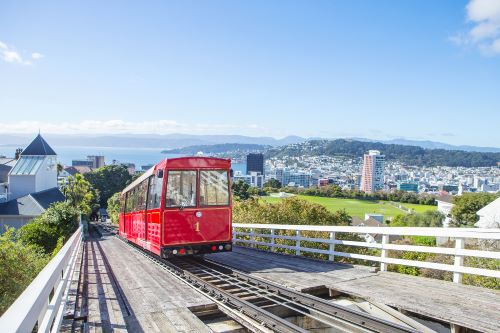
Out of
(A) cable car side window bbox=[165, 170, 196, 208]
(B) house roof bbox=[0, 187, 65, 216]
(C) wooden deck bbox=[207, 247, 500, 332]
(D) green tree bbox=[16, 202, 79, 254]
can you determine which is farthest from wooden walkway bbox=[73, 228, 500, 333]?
(B) house roof bbox=[0, 187, 65, 216]

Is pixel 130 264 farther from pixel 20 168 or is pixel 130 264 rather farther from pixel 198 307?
pixel 20 168

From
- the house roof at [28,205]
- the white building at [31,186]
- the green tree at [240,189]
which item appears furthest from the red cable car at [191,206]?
the green tree at [240,189]

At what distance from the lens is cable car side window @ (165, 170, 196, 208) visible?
11227mm

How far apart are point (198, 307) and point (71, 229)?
27.2 metres

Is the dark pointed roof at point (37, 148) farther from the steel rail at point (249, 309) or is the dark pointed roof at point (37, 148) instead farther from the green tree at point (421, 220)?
the steel rail at point (249, 309)

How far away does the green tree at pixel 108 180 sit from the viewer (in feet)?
289

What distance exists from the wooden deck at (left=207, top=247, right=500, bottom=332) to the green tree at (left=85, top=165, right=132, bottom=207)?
82489 millimetres

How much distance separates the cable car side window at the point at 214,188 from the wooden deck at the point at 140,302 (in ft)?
7.71

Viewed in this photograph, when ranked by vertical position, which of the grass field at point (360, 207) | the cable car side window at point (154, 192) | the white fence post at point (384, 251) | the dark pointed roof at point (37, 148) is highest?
the dark pointed roof at point (37, 148)

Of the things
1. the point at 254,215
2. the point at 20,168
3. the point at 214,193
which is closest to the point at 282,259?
the point at 214,193

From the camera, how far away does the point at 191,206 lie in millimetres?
11328

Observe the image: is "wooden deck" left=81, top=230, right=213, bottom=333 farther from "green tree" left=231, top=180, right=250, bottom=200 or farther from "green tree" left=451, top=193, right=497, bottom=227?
"green tree" left=451, top=193, right=497, bottom=227

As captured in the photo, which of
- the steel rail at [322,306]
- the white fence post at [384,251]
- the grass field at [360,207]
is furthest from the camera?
the grass field at [360,207]

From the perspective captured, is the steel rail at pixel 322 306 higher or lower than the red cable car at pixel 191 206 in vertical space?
lower
